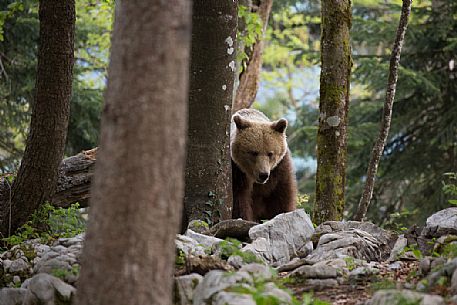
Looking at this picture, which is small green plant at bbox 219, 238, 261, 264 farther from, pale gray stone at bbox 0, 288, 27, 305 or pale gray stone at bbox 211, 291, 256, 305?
pale gray stone at bbox 0, 288, 27, 305

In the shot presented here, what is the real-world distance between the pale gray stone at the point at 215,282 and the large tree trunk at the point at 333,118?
3.67 m

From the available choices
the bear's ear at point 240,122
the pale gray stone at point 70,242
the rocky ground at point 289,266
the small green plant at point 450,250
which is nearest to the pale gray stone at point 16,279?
the rocky ground at point 289,266

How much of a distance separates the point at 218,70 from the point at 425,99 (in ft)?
29.9

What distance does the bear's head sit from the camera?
29.4 feet

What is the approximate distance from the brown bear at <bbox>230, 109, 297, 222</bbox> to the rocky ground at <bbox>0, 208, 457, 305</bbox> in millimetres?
2029

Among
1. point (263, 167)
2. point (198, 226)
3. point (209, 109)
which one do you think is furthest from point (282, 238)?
point (263, 167)

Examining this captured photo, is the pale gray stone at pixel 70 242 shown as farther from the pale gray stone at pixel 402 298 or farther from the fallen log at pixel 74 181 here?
the fallen log at pixel 74 181

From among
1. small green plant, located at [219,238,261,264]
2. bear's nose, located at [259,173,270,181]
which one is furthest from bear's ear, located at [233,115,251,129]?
small green plant, located at [219,238,261,264]

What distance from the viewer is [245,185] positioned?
8867mm

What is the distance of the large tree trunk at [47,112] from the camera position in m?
6.70

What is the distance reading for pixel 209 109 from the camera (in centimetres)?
749

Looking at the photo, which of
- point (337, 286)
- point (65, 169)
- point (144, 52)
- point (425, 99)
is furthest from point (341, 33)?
point (425, 99)

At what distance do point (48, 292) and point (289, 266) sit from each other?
1767 millimetres

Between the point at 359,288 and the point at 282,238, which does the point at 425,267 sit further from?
the point at 282,238
